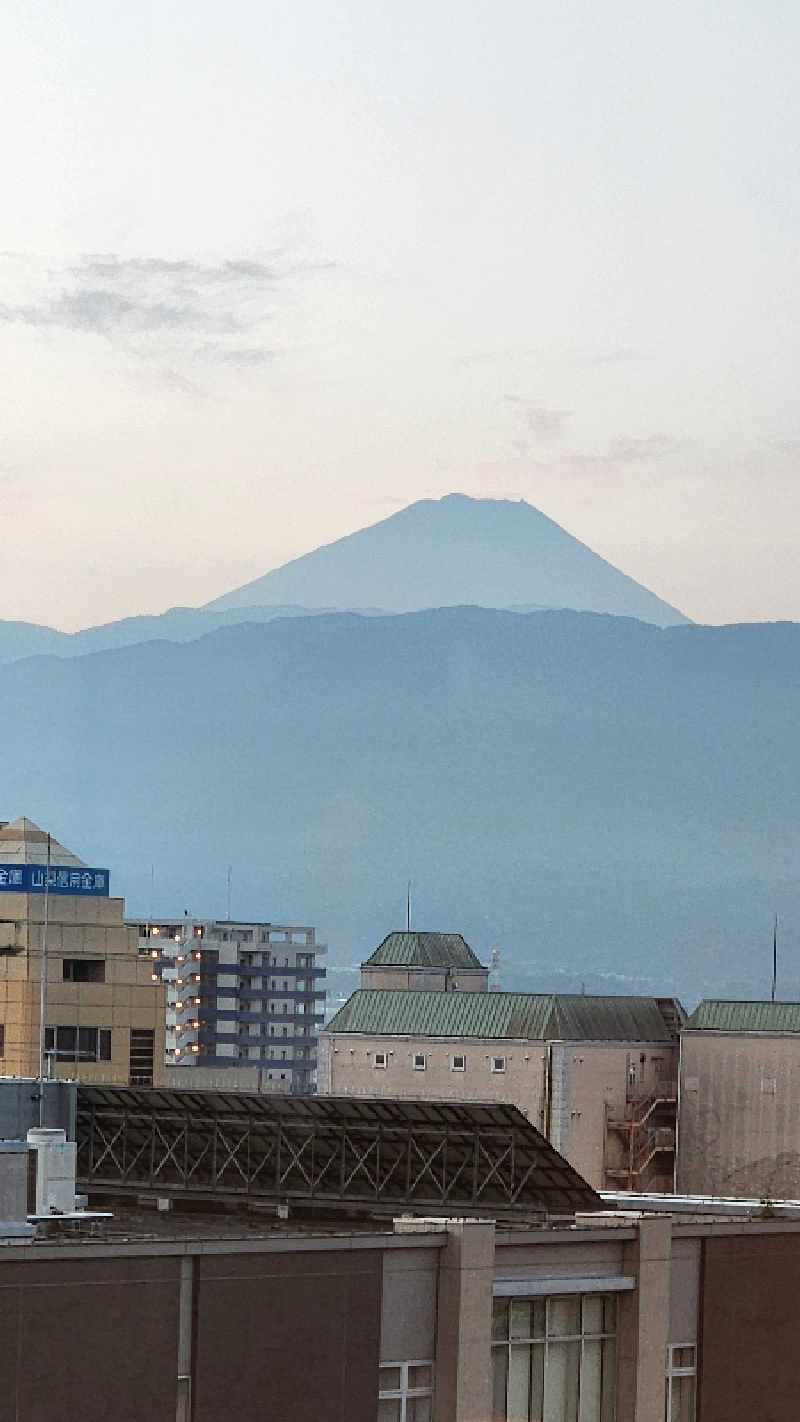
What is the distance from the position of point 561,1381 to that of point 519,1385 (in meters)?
1.18

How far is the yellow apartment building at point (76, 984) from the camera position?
6260 inches

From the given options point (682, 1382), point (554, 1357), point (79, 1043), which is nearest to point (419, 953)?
point (79, 1043)

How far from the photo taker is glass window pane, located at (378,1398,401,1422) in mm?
34156

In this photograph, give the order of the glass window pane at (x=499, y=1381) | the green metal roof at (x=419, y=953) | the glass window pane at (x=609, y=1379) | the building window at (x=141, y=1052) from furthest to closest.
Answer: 1. the green metal roof at (x=419, y=953)
2. the building window at (x=141, y=1052)
3. the glass window pane at (x=609, y=1379)
4. the glass window pane at (x=499, y=1381)

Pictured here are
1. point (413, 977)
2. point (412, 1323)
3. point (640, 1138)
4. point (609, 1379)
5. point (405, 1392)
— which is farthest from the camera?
point (413, 977)

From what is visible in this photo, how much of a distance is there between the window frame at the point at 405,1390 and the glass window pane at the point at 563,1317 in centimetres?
249

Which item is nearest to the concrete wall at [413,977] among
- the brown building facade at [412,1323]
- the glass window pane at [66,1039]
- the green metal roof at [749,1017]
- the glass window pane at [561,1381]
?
the glass window pane at [66,1039]

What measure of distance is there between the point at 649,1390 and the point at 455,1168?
48.0ft

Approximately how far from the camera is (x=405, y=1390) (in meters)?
34.5

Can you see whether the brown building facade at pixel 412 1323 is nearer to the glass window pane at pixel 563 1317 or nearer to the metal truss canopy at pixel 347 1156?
the glass window pane at pixel 563 1317

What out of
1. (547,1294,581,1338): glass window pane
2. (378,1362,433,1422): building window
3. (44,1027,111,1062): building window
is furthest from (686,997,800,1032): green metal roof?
(378,1362,433,1422): building window

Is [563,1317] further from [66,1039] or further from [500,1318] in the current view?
[66,1039]

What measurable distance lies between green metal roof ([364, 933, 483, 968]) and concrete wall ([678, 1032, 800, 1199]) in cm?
3508

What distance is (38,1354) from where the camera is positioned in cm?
2966
